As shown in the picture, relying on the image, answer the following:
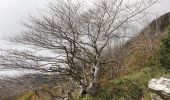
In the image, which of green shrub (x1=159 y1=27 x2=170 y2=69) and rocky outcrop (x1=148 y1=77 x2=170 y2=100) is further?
green shrub (x1=159 y1=27 x2=170 y2=69)

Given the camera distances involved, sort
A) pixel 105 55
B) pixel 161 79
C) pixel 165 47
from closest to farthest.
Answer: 1. pixel 161 79
2. pixel 165 47
3. pixel 105 55

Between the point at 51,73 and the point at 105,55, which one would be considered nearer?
the point at 51,73

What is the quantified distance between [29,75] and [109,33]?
3.62 metres

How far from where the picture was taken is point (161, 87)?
34.3 feet

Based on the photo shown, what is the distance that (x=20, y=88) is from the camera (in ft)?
50.4

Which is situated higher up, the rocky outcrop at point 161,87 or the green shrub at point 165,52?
the green shrub at point 165,52

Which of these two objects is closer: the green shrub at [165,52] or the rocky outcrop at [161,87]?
the rocky outcrop at [161,87]

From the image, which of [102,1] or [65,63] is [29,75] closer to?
[65,63]

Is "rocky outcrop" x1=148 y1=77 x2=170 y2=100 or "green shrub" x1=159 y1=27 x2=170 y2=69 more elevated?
"green shrub" x1=159 y1=27 x2=170 y2=69

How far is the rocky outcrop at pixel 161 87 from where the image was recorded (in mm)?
10258

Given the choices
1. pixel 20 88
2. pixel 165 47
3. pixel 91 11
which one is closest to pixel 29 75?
pixel 20 88

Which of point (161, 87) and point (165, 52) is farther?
point (165, 52)

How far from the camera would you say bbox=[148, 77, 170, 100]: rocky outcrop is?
1026 centimetres

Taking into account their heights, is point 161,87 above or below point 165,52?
below
